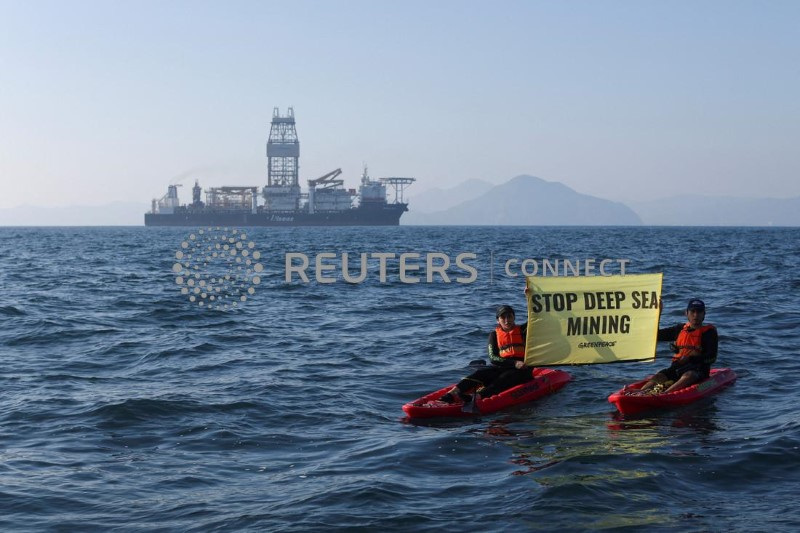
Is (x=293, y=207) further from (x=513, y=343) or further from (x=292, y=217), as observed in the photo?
(x=513, y=343)

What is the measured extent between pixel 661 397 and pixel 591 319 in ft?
5.06

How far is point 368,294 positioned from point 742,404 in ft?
60.5

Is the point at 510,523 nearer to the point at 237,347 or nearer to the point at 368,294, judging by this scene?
the point at 237,347

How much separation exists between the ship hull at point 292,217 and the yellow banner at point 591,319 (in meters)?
174

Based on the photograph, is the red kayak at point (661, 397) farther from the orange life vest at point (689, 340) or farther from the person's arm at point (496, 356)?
the person's arm at point (496, 356)

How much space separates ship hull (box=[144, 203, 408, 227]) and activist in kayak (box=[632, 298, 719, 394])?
174074 mm

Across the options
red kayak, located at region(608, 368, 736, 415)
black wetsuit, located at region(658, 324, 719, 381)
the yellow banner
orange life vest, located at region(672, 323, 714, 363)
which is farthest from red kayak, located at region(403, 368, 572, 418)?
orange life vest, located at region(672, 323, 714, 363)

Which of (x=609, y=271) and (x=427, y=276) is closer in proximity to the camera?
(x=427, y=276)

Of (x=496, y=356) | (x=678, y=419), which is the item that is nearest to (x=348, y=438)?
(x=496, y=356)

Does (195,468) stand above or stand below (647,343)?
below

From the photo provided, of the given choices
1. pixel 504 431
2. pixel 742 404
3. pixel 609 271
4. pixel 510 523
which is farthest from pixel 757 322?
pixel 609 271

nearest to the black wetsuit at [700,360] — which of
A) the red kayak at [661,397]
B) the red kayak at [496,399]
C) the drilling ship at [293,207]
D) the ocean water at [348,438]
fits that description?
the red kayak at [661,397]

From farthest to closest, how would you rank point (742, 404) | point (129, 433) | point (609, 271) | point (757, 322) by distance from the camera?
point (609, 271) < point (757, 322) < point (742, 404) < point (129, 433)

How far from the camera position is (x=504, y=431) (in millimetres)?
11391
